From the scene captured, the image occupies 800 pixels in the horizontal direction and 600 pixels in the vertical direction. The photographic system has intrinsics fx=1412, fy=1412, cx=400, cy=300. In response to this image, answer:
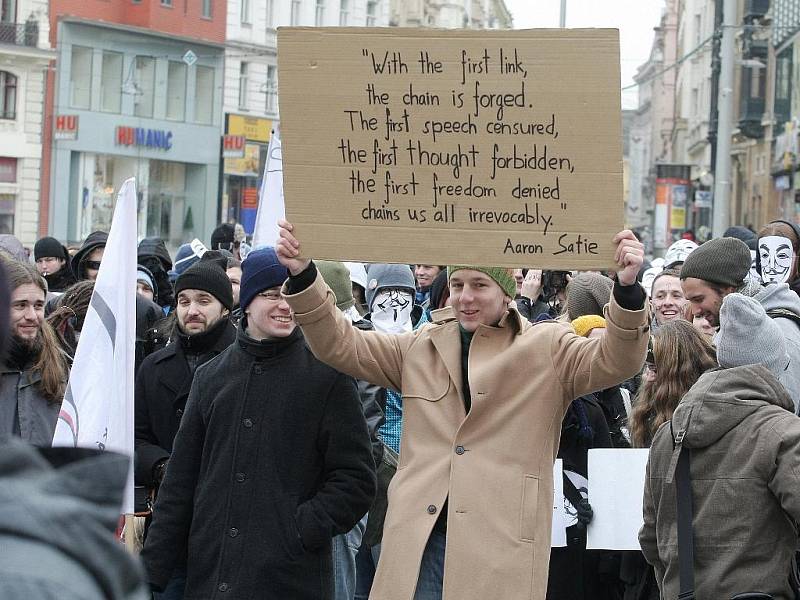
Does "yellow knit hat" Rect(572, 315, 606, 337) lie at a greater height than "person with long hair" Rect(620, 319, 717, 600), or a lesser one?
greater

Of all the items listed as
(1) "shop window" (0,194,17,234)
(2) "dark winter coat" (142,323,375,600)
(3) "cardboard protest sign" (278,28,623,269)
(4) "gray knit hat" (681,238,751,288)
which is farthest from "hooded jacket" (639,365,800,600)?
(1) "shop window" (0,194,17,234)

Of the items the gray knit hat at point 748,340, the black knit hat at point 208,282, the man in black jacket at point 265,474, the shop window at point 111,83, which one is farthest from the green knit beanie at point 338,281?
the shop window at point 111,83

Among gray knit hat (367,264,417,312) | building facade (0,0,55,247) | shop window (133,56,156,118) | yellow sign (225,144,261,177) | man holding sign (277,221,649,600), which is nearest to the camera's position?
man holding sign (277,221,649,600)

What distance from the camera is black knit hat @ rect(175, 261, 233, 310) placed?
6.23 m

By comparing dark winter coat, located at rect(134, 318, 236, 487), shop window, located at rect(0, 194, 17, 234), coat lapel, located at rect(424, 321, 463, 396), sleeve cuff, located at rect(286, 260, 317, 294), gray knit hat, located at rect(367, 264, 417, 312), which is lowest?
dark winter coat, located at rect(134, 318, 236, 487)

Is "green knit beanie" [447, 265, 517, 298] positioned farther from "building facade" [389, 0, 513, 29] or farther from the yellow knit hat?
"building facade" [389, 0, 513, 29]

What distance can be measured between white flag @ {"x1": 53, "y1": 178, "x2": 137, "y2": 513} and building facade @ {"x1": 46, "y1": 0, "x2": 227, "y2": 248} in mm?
39653

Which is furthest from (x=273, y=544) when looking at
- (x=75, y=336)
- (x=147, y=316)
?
(x=147, y=316)

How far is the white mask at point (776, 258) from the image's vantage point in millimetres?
7211

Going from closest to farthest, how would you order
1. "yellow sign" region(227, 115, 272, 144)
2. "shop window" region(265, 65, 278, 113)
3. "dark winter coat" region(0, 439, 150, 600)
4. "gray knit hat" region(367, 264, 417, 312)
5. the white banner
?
1. "dark winter coat" region(0, 439, 150, 600)
2. the white banner
3. "gray knit hat" region(367, 264, 417, 312)
4. "yellow sign" region(227, 115, 272, 144)
5. "shop window" region(265, 65, 278, 113)

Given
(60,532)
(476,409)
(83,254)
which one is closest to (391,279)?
(83,254)

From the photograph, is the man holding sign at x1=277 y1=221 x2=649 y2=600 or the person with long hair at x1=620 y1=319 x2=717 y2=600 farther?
the person with long hair at x1=620 y1=319 x2=717 y2=600

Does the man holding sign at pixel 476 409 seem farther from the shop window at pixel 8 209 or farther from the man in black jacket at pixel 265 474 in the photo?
the shop window at pixel 8 209

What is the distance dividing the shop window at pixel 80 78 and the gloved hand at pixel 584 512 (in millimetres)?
41243
